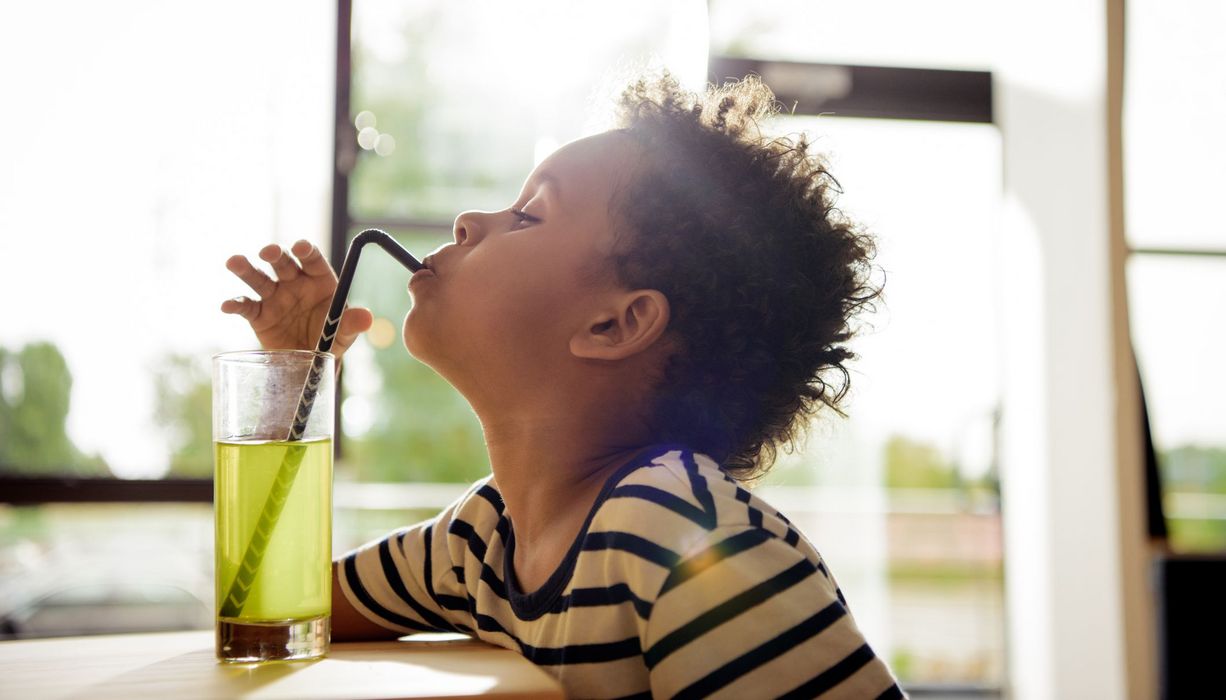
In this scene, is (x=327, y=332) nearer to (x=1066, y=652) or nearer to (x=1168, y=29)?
(x=1066, y=652)

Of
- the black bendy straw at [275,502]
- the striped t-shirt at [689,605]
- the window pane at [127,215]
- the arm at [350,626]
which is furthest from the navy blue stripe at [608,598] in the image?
the window pane at [127,215]

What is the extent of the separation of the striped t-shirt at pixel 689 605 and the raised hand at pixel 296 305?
A: 14.4 inches

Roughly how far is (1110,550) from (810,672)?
101 inches

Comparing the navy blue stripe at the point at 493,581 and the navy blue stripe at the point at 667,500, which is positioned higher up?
the navy blue stripe at the point at 667,500

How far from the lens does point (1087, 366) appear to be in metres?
3.04

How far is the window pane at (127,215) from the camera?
2574 millimetres

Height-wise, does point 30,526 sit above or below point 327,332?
below

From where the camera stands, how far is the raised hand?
1.10 metres

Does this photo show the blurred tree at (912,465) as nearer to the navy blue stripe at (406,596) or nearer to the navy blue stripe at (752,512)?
the navy blue stripe at (406,596)

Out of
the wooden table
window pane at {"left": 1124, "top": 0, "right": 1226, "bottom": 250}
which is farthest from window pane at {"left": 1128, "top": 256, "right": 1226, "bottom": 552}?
the wooden table

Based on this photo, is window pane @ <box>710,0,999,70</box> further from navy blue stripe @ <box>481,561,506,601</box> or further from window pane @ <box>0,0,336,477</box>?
navy blue stripe @ <box>481,561,506,601</box>

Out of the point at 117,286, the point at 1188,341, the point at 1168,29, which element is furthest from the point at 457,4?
the point at 1188,341

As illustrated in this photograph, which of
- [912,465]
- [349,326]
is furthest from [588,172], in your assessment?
[912,465]

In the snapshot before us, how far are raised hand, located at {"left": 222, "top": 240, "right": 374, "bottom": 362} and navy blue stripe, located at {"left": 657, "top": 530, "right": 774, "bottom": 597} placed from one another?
1.69 feet
